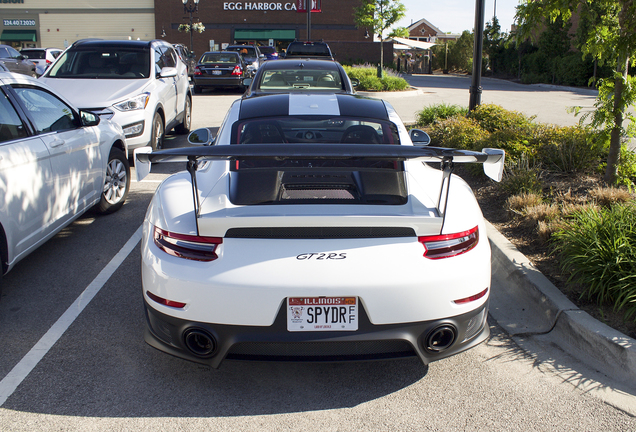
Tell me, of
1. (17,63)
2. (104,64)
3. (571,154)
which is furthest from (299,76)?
(17,63)

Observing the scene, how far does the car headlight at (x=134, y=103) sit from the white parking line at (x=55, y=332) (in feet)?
11.9

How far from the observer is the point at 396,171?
356 centimetres

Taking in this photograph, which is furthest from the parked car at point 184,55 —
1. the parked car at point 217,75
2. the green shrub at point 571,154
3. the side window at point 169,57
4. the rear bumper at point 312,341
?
the rear bumper at point 312,341

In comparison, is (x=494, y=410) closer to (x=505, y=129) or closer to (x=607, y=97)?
(x=607, y=97)

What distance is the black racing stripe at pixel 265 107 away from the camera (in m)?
4.46

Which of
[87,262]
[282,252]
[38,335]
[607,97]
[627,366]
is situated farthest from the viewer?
[607,97]

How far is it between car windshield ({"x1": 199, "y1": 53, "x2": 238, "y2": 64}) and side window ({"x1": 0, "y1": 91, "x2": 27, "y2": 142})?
17.8 metres

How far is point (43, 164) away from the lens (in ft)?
15.0

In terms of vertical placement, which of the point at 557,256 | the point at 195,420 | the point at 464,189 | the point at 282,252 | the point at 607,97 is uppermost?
the point at 607,97

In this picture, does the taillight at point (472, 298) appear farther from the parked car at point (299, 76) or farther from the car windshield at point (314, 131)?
the parked car at point (299, 76)

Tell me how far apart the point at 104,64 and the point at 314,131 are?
6543mm

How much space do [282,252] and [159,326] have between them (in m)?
0.82

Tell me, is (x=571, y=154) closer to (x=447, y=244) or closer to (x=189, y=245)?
(x=447, y=244)

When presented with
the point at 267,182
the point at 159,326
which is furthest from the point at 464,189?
the point at 159,326
